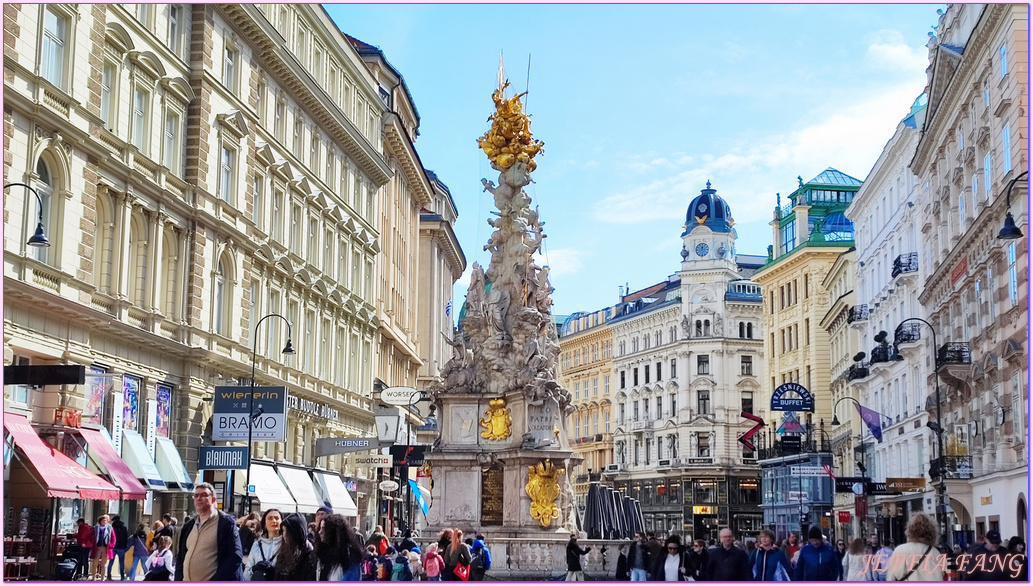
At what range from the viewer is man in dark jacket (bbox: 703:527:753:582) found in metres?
18.4

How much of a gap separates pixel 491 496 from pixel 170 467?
31.0ft

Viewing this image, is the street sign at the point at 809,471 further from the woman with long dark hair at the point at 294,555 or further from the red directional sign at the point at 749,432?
the woman with long dark hair at the point at 294,555

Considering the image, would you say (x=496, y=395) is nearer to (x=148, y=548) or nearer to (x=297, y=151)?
(x=148, y=548)

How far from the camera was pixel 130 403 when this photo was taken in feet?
117

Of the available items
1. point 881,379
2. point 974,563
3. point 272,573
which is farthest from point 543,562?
point 881,379

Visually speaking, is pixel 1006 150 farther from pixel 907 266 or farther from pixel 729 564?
pixel 729 564

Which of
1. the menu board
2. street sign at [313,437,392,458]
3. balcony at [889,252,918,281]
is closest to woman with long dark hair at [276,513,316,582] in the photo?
the menu board

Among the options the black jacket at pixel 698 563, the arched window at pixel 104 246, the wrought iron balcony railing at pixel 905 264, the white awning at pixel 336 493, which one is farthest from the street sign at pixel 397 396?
the black jacket at pixel 698 563

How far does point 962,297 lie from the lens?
4869 cm

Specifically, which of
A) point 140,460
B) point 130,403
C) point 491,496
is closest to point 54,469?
point 140,460

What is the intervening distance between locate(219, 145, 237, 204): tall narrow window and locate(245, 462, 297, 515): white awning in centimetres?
825

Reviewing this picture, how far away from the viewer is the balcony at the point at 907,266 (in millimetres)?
62000

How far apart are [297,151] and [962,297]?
938 inches

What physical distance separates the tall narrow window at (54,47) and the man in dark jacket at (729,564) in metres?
19.1
